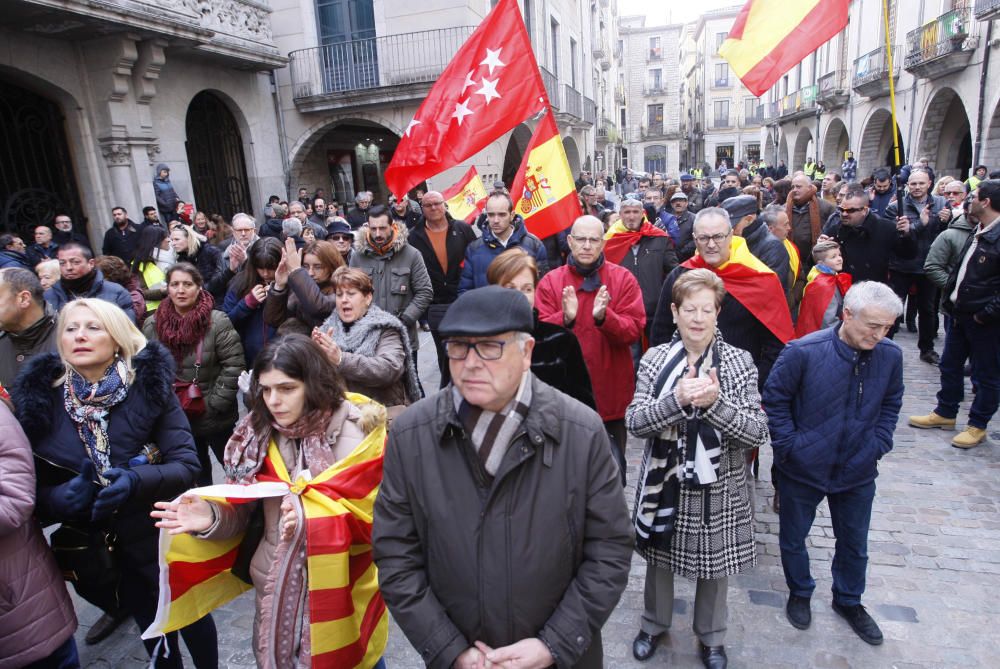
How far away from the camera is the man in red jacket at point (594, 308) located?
385 cm

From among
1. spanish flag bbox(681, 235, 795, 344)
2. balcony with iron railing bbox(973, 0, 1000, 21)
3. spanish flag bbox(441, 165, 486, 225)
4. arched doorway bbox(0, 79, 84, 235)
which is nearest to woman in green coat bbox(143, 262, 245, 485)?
spanish flag bbox(681, 235, 795, 344)

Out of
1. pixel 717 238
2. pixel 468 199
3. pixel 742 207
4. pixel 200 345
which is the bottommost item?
pixel 200 345

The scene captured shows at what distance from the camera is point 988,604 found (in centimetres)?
331

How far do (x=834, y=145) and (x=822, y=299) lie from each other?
30.6 meters

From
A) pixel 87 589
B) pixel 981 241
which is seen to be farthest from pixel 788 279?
pixel 87 589

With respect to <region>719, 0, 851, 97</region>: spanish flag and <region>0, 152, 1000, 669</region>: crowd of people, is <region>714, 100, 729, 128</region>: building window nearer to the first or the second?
<region>719, 0, 851, 97</region>: spanish flag

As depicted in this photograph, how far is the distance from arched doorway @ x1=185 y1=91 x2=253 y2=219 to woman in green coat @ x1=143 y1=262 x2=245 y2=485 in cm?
959

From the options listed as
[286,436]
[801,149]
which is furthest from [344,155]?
[801,149]

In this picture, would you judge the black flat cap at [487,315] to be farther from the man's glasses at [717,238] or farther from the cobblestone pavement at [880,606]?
the man's glasses at [717,238]

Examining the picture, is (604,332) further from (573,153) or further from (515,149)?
(573,153)

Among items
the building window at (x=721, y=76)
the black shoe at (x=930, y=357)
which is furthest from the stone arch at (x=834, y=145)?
the building window at (x=721, y=76)

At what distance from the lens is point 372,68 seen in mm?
14695

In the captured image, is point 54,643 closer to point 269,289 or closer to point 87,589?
point 87,589

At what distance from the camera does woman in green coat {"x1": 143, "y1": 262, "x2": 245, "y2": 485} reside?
12.6 ft
